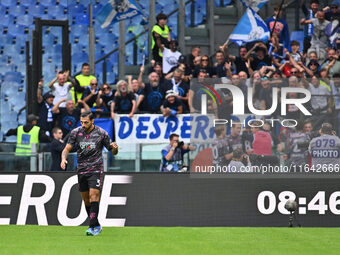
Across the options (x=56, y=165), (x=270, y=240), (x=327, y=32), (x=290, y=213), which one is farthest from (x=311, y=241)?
(x=327, y=32)

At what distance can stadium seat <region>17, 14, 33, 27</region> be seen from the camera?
2436 centimetres

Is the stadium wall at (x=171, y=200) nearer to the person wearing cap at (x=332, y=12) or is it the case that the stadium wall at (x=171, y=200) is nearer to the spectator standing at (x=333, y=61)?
the spectator standing at (x=333, y=61)

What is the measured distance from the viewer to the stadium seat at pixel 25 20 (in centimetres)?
2436

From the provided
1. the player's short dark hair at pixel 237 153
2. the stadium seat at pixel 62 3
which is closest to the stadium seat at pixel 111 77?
the stadium seat at pixel 62 3

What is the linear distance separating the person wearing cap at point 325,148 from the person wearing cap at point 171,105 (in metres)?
3.58

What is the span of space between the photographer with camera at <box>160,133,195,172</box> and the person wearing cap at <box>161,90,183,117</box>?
165 cm

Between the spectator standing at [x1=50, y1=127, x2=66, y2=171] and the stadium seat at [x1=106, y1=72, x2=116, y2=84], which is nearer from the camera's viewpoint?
the spectator standing at [x1=50, y1=127, x2=66, y2=171]

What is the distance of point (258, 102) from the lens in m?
15.4

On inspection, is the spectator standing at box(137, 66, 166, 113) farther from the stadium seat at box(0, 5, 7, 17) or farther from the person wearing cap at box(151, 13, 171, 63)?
the stadium seat at box(0, 5, 7, 17)

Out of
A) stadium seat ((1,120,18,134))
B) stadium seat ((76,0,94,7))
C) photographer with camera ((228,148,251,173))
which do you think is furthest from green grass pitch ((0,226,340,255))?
stadium seat ((76,0,94,7))

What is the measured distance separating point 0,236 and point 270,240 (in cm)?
396

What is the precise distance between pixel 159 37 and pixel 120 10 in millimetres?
1454

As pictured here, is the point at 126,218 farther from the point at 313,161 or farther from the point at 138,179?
the point at 313,161

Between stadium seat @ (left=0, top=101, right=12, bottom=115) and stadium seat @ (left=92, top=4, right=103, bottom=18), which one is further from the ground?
stadium seat @ (left=92, top=4, right=103, bottom=18)
